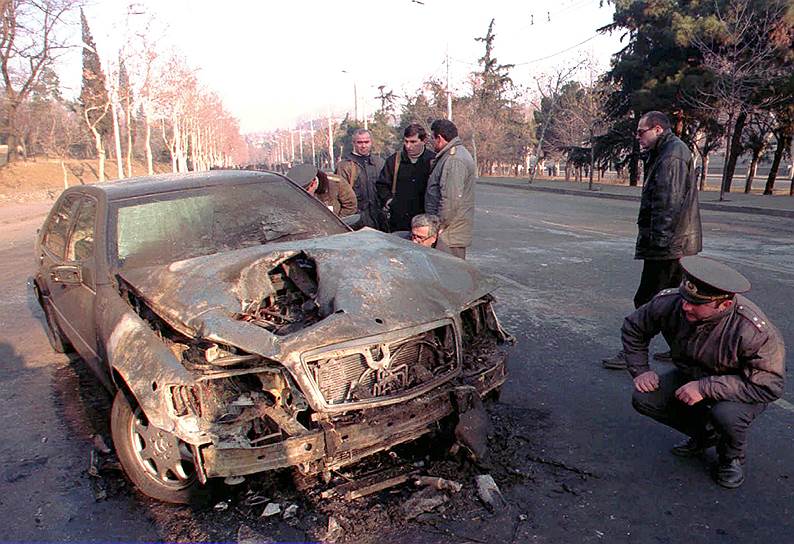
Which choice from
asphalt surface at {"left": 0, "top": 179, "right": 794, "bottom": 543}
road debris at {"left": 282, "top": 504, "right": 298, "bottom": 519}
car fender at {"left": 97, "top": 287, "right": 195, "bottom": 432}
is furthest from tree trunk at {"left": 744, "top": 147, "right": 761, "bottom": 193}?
car fender at {"left": 97, "top": 287, "right": 195, "bottom": 432}

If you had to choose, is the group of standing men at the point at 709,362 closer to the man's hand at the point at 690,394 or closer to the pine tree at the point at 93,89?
the man's hand at the point at 690,394

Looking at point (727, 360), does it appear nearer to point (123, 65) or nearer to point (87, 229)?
point (87, 229)

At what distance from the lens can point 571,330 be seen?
5.55 metres

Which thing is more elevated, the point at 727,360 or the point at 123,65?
the point at 123,65

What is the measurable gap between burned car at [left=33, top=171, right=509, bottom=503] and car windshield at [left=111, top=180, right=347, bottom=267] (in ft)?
0.04

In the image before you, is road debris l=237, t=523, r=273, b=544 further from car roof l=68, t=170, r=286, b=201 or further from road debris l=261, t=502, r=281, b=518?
car roof l=68, t=170, r=286, b=201

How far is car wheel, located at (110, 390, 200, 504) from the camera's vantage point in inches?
113

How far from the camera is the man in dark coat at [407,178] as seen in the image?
565cm

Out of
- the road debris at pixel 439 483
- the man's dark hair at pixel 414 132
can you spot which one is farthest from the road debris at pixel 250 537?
the man's dark hair at pixel 414 132

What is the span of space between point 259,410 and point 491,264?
6.65 meters

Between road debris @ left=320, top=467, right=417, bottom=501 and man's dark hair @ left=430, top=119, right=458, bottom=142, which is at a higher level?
man's dark hair @ left=430, top=119, right=458, bottom=142

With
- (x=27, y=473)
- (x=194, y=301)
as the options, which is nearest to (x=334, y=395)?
(x=194, y=301)

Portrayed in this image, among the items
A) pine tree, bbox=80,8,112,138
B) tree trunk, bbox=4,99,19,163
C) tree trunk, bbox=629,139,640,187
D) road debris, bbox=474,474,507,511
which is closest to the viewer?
road debris, bbox=474,474,507,511

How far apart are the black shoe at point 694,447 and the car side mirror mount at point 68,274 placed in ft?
12.1
